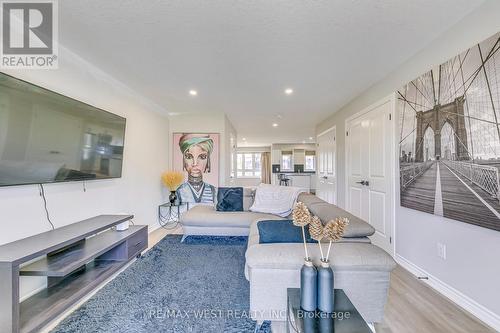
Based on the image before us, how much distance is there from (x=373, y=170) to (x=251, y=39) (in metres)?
2.42

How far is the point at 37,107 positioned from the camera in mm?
1707

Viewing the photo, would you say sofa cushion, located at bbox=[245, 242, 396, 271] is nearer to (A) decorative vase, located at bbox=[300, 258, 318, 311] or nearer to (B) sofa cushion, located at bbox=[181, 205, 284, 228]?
(A) decorative vase, located at bbox=[300, 258, 318, 311]

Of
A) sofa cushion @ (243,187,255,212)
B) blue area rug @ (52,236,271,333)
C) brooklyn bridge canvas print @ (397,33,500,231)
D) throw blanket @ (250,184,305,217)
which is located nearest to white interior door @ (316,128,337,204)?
throw blanket @ (250,184,305,217)

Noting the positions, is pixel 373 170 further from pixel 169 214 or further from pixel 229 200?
pixel 169 214

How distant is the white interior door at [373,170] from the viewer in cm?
278

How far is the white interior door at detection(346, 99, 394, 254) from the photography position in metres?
2.78

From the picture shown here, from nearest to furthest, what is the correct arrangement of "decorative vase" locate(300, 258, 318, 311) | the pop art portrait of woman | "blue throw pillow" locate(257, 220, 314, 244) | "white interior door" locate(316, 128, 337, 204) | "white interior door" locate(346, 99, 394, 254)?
"decorative vase" locate(300, 258, 318, 311) < "blue throw pillow" locate(257, 220, 314, 244) < "white interior door" locate(346, 99, 394, 254) < the pop art portrait of woman < "white interior door" locate(316, 128, 337, 204)

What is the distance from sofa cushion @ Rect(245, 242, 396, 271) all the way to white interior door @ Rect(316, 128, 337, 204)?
3.37 m

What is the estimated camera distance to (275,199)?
343cm

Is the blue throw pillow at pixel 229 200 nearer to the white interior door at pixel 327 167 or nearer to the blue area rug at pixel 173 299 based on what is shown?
the blue area rug at pixel 173 299

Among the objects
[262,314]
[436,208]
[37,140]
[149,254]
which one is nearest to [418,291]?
[436,208]

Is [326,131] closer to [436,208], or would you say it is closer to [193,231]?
[436,208]

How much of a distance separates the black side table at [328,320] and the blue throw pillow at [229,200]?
244 centimetres

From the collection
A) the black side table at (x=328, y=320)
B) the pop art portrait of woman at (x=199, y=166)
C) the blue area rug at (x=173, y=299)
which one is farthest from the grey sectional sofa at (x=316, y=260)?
the pop art portrait of woman at (x=199, y=166)
